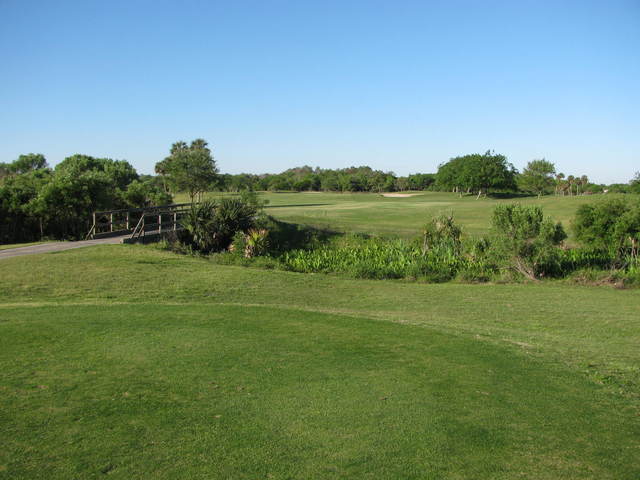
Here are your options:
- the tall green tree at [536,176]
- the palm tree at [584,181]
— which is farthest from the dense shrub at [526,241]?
the palm tree at [584,181]

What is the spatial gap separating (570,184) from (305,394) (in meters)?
112

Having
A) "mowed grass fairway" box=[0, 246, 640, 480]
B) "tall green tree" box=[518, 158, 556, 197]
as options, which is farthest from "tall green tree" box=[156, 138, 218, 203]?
"tall green tree" box=[518, 158, 556, 197]

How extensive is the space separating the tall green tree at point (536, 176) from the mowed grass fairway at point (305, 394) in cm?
9093

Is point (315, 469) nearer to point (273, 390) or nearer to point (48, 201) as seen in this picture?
point (273, 390)

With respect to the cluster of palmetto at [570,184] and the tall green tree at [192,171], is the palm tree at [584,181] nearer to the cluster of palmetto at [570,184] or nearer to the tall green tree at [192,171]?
the cluster of palmetto at [570,184]

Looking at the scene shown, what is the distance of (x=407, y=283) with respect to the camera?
24031 millimetres

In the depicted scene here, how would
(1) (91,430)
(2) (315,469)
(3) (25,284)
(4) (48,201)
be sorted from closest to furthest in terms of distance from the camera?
(2) (315,469) → (1) (91,430) → (3) (25,284) → (4) (48,201)

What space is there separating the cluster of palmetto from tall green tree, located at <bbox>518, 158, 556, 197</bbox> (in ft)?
12.3

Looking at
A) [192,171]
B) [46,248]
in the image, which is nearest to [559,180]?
[192,171]

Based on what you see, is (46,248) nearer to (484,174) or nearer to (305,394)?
(305,394)

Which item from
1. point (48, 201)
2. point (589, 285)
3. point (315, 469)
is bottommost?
point (589, 285)

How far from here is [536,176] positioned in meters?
100

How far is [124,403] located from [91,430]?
32.5 inches

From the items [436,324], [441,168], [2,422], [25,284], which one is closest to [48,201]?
[25,284]
